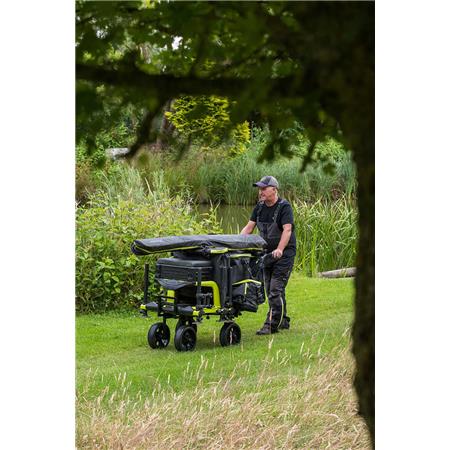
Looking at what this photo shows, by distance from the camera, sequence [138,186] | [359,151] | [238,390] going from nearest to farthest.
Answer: [359,151], [238,390], [138,186]

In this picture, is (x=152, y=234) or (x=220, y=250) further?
(x=152, y=234)

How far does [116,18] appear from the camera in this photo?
1.32 metres

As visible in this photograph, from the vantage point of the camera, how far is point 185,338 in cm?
422

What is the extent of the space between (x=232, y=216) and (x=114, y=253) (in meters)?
2.22

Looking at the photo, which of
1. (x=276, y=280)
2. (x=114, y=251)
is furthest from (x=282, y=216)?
(x=114, y=251)

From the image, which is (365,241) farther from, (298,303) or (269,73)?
(298,303)

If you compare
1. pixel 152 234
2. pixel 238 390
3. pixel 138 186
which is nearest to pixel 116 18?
pixel 238 390

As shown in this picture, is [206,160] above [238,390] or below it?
above

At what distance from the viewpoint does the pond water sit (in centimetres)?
697

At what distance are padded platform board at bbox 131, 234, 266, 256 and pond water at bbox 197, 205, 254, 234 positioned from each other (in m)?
2.48

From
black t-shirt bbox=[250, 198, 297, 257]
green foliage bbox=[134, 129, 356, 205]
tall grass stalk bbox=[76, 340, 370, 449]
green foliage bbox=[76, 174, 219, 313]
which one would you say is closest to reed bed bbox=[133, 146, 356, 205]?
green foliage bbox=[134, 129, 356, 205]

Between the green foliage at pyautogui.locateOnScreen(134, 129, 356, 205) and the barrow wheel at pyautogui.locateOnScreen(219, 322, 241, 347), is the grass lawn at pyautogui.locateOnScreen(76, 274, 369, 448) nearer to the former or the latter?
the barrow wheel at pyautogui.locateOnScreen(219, 322, 241, 347)

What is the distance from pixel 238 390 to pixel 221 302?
698 mm

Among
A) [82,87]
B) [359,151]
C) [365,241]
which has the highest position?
[82,87]
